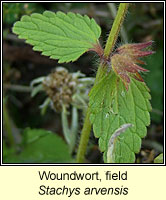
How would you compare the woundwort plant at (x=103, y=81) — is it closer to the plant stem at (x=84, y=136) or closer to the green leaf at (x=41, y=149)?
the plant stem at (x=84, y=136)

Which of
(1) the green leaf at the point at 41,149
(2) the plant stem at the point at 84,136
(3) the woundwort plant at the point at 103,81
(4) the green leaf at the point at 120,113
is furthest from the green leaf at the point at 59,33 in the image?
(1) the green leaf at the point at 41,149

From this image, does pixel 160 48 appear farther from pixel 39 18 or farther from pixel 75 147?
pixel 39 18

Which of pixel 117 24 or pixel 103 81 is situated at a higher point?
pixel 117 24

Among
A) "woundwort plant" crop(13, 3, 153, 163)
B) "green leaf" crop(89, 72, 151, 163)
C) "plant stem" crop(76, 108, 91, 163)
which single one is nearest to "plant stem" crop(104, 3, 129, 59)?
"woundwort plant" crop(13, 3, 153, 163)

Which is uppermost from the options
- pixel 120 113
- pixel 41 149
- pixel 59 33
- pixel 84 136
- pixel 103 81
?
pixel 59 33

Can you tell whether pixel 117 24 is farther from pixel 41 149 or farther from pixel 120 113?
pixel 41 149

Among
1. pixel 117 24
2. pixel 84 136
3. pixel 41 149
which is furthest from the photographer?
pixel 41 149

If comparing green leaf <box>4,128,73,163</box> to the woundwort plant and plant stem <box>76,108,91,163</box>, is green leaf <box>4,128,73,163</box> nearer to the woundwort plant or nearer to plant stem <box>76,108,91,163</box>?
plant stem <box>76,108,91,163</box>

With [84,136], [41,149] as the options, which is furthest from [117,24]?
[41,149]
